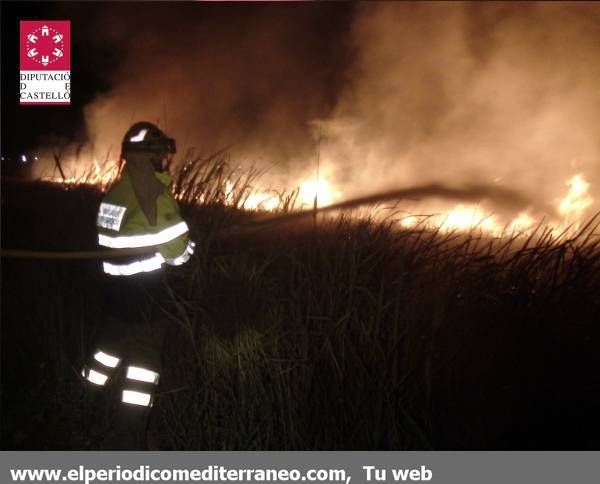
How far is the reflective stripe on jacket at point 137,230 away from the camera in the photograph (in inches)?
124

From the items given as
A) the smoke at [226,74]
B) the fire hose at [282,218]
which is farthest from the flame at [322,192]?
the fire hose at [282,218]

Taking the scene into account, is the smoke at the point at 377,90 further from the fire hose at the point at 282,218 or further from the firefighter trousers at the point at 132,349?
the firefighter trousers at the point at 132,349

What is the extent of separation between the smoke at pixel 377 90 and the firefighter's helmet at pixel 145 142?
11.7 feet

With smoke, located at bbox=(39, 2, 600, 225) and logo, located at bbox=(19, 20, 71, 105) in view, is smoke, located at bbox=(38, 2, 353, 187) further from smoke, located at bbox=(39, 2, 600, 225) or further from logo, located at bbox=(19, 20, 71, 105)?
logo, located at bbox=(19, 20, 71, 105)

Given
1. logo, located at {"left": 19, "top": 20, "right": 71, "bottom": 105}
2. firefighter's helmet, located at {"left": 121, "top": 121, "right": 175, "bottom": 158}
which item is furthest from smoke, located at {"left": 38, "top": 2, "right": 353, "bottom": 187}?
firefighter's helmet, located at {"left": 121, "top": 121, "right": 175, "bottom": 158}

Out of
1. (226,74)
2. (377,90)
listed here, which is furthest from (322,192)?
(226,74)

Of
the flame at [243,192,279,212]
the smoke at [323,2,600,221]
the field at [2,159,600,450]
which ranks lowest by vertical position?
the field at [2,159,600,450]

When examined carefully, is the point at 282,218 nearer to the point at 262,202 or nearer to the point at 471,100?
the point at 262,202

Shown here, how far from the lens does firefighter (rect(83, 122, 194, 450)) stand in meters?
3.16

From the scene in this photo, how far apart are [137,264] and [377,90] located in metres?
4.98

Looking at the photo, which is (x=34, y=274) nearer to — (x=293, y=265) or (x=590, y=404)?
(x=293, y=265)

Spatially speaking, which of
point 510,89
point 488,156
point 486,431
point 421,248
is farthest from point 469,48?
point 486,431

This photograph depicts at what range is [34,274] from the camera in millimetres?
4570

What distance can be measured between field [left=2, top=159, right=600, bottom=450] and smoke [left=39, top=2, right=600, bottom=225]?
248cm
